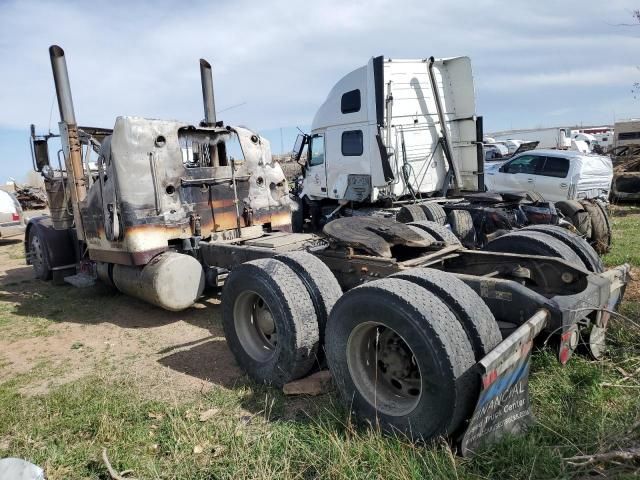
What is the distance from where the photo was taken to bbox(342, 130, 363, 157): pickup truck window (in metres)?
10.2

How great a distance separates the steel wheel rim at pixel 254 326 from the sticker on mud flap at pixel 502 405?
1.97 meters

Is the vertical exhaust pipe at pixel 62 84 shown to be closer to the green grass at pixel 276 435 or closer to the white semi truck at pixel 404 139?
the green grass at pixel 276 435

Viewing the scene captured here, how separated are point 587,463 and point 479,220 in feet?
20.7

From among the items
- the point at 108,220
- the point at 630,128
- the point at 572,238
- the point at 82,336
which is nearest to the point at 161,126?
the point at 108,220

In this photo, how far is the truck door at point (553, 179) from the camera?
11562mm

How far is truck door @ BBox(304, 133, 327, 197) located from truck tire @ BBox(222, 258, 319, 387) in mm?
7398

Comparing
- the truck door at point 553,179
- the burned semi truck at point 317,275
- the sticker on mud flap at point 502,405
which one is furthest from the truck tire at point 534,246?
the truck door at point 553,179

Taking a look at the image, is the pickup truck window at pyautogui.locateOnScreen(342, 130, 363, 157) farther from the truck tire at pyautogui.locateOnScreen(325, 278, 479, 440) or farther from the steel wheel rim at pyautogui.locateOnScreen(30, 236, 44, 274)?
the truck tire at pyautogui.locateOnScreen(325, 278, 479, 440)

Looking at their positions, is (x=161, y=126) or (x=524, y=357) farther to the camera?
(x=161, y=126)

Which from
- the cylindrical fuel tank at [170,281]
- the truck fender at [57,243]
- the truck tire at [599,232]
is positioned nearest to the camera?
the cylindrical fuel tank at [170,281]

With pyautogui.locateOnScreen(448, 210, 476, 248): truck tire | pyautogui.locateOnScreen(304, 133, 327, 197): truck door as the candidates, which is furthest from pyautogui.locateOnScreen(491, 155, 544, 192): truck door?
pyautogui.locateOnScreen(304, 133, 327, 197): truck door

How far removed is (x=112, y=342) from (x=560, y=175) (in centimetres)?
1033

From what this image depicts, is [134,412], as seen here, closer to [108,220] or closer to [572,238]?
[108,220]

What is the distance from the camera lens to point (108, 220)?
597 cm
